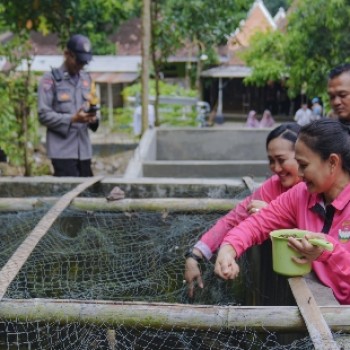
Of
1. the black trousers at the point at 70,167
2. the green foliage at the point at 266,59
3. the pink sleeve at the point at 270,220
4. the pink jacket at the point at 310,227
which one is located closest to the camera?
the pink jacket at the point at 310,227

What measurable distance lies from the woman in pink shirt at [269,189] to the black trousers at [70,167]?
2.25m

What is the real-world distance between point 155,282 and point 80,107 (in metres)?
2.12

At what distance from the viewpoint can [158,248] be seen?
317 centimetres

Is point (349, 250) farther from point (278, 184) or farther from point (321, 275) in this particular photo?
point (278, 184)

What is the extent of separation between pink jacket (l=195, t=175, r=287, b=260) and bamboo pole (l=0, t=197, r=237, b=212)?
586mm

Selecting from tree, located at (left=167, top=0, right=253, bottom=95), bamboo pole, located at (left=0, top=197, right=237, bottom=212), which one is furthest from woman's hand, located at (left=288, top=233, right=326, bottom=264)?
tree, located at (left=167, top=0, right=253, bottom=95)

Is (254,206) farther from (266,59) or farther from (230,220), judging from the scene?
(266,59)

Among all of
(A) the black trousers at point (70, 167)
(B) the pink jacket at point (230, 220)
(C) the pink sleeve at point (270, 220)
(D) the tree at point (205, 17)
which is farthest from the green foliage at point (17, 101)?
(C) the pink sleeve at point (270, 220)

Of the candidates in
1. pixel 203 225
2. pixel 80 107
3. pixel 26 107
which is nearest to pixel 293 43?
pixel 26 107

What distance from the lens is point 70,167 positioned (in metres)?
4.72

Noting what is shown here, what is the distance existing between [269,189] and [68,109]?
230cm

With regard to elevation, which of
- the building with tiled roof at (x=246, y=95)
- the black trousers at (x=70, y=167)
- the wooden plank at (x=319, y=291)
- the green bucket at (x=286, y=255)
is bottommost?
the building with tiled roof at (x=246, y=95)

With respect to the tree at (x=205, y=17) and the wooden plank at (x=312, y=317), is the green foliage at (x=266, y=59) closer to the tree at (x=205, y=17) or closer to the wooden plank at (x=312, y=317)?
the tree at (x=205, y=17)

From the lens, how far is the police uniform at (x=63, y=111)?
4.45m
